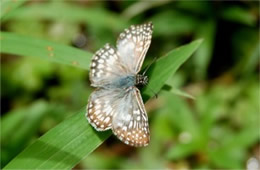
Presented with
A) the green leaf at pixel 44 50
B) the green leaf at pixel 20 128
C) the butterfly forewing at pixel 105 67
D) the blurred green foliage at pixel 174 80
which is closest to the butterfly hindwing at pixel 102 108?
the butterfly forewing at pixel 105 67

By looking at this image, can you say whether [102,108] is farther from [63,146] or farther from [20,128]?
[20,128]

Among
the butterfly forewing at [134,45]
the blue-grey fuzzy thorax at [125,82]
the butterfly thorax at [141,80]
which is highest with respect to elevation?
the butterfly forewing at [134,45]

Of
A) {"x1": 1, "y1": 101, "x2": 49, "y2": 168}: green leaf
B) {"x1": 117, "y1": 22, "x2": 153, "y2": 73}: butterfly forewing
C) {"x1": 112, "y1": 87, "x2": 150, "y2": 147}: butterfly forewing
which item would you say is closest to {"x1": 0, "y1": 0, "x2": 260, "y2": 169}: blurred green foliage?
{"x1": 1, "y1": 101, "x2": 49, "y2": 168}: green leaf

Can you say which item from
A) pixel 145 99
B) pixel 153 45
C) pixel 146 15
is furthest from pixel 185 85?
pixel 145 99

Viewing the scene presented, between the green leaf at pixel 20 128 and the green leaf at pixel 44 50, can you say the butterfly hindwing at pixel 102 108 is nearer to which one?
the green leaf at pixel 44 50

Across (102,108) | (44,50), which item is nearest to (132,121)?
(102,108)

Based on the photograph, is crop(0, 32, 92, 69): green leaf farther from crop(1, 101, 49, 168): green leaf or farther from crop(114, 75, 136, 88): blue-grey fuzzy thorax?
crop(1, 101, 49, 168): green leaf
